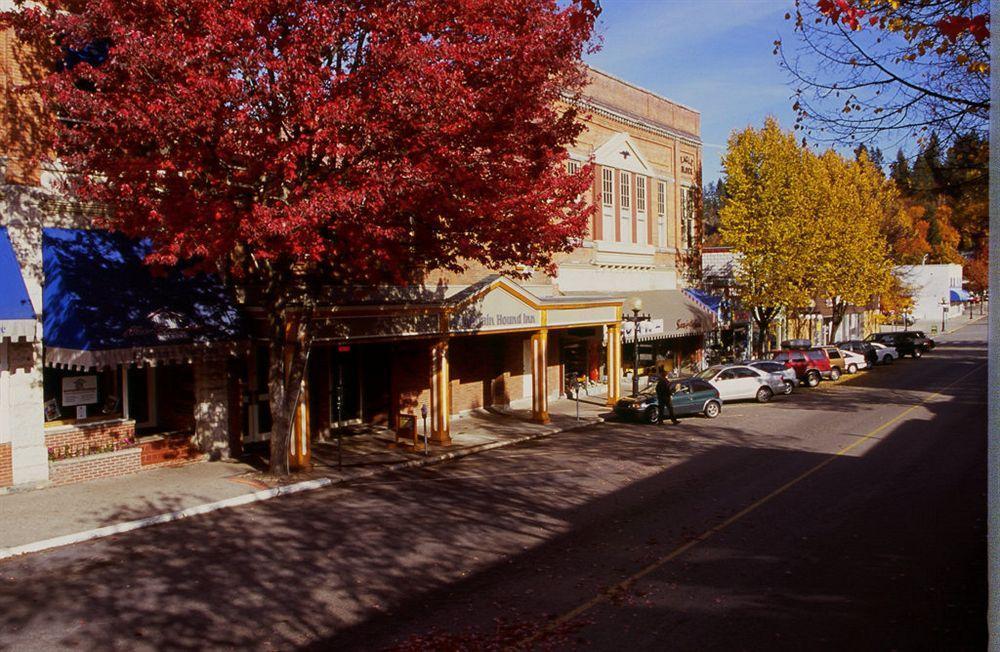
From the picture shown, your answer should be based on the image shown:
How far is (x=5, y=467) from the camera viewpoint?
49.4 feet

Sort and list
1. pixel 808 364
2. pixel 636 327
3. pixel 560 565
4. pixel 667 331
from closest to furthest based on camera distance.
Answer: pixel 560 565 → pixel 636 327 → pixel 667 331 → pixel 808 364

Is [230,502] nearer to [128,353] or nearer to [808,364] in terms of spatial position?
[128,353]

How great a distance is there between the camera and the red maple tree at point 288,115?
13336 millimetres

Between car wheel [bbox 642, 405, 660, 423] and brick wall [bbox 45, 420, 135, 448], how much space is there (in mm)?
14859

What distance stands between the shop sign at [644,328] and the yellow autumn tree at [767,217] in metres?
7.12

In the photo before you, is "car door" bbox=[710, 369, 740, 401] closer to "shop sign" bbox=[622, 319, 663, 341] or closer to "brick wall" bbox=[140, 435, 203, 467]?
"shop sign" bbox=[622, 319, 663, 341]

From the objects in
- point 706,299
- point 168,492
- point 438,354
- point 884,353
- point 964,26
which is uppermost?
point 964,26

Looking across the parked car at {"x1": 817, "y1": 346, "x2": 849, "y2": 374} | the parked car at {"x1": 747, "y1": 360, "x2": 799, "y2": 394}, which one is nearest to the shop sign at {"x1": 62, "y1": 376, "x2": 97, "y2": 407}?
the parked car at {"x1": 747, "y1": 360, "x2": 799, "y2": 394}

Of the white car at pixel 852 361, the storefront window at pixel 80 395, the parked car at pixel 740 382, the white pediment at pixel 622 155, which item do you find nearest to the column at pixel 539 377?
the parked car at pixel 740 382

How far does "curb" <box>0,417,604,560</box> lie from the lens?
1227 centimetres

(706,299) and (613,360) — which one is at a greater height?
(706,299)

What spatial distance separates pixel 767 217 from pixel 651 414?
1615 centimetres

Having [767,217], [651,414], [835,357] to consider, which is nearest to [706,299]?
[767,217]

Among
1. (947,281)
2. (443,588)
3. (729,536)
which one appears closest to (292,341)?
(443,588)
